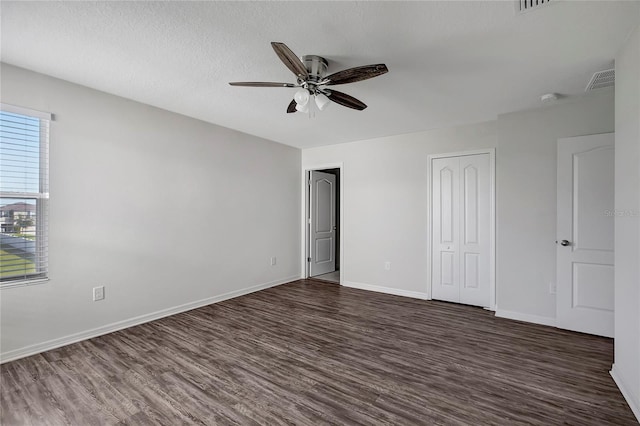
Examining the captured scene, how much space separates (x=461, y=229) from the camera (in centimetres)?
406

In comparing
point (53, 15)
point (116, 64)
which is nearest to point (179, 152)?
point (116, 64)

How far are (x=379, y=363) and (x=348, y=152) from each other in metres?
3.48

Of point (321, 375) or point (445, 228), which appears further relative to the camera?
point (445, 228)

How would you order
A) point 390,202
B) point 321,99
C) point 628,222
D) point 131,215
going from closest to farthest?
1. point 628,222
2. point 321,99
3. point 131,215
4. point 390,202

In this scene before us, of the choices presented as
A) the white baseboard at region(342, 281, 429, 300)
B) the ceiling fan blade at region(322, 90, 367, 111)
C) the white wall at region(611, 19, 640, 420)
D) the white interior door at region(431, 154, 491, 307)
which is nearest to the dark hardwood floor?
the white wall at region(611, 19, 640, 420)

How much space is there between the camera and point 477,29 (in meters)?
1.91

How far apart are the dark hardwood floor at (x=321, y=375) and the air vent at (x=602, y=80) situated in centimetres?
243

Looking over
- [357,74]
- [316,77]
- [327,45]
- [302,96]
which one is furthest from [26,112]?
[357,74]

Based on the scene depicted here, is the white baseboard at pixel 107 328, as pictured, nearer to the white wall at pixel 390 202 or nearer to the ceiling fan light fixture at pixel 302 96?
the white wall at pixel 390 202

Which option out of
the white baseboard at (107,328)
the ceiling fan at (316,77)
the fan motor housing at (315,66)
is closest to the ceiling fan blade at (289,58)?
the ceiling fan at (316,77)

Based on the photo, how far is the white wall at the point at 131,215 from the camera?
2.68 meters

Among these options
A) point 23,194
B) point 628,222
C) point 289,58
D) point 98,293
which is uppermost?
point 289,58

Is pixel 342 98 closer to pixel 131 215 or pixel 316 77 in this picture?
pixel 316 77

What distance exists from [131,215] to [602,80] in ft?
Result: 15.7
